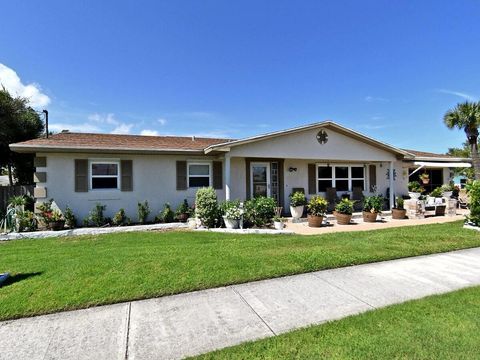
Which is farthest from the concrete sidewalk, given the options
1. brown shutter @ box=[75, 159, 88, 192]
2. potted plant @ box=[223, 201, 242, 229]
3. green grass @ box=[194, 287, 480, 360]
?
brown shutter @ box=[75, 159, 88, 192]

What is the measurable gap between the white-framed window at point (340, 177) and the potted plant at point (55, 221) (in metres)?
11.0

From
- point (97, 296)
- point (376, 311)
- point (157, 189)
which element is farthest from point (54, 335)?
point (157, 189)

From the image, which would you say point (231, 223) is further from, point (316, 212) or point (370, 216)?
point (370, 216)

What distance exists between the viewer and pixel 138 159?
11.2m

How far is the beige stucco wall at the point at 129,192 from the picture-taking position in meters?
10.3

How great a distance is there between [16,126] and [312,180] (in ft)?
58.2

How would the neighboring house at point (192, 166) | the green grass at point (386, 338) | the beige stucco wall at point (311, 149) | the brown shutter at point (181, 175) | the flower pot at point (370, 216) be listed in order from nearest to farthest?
1. the green grass at point (386, 338)
2. the neighboring house at point (192, 166)
3. the beige stucco wall at point (311, 149)
4. the flower pot at point (370, 216)
5. the brown shutter at point (181, 175)

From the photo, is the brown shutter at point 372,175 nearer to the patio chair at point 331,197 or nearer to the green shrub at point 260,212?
the patio chair at point 331,197

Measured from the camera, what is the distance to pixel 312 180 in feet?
45.2

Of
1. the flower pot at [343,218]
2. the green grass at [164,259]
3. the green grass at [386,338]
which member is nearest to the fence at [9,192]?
the green grass at [164,259]

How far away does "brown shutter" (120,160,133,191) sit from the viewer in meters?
11.0

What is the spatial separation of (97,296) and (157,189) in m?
7.51

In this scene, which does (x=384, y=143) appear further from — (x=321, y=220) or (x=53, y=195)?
(x=53, y=195)

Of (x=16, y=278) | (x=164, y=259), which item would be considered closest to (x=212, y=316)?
(x=164, y=259)
